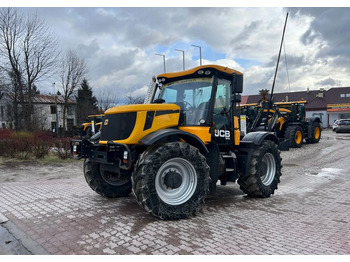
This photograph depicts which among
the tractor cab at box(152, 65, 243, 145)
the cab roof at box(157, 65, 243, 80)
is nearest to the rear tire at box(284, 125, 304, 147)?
the tractor cab at box(152, 65, 243, 145)

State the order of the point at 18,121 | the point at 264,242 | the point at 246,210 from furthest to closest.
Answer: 1. the point at 18,121
2. the point at 246,210
3. the point at 264,242

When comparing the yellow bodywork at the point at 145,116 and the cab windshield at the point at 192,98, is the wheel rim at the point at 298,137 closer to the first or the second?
the cab windshield at the point at 192,98

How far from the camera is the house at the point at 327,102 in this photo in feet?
154

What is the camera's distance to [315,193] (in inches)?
285

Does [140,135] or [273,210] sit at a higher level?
[140,135]

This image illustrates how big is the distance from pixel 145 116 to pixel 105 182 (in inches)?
79.3

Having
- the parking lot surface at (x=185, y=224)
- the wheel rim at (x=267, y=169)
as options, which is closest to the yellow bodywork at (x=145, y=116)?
the parking lot surface at (x=185, y=224)

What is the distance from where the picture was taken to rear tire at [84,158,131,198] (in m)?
6.23

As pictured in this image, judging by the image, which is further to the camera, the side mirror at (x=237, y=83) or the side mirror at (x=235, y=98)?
the side mirror at (x=235, y=98)

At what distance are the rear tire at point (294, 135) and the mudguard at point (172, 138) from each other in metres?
12.5

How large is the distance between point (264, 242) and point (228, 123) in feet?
9.12

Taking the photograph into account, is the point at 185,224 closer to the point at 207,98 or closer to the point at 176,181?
the point at 176,181

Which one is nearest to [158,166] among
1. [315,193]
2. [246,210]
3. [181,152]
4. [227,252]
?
[181,152]

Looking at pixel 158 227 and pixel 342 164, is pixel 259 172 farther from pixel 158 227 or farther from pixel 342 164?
pixel 342 164
